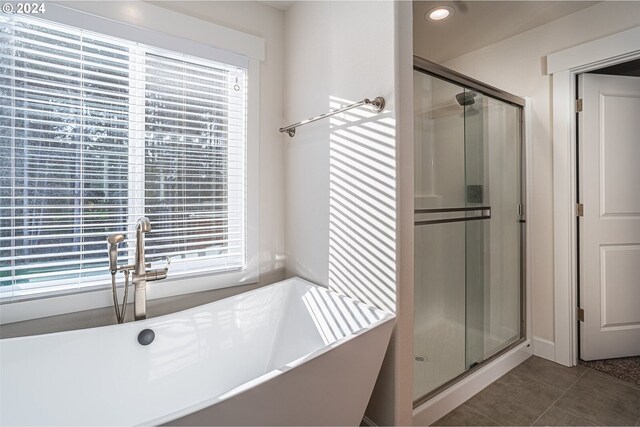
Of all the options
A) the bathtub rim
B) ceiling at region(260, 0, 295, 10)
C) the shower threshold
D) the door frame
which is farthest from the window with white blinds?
the door frame

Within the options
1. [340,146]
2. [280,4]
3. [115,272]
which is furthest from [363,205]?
[280,4]

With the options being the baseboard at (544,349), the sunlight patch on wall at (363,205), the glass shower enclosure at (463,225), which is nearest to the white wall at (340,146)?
the sunlight patch on wall at (363,205)

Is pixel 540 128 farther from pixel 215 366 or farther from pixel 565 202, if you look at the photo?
pixel 215 366

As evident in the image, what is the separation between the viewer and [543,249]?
7.75 ft

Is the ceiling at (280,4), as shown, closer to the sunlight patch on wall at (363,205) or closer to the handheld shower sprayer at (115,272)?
the sunlight patch on wall at (363,205)

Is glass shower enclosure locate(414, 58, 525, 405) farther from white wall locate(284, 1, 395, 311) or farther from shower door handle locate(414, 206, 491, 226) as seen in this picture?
white wall locate(284, 1, 395, 311)

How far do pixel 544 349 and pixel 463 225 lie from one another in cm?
123

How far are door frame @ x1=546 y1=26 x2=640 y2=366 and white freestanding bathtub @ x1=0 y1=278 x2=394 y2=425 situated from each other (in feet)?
5.46

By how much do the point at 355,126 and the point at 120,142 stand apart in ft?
3.94

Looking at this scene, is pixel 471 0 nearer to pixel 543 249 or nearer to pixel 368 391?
pixel 543 249

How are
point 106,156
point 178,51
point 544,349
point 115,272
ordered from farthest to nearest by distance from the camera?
1. point 544,349
2. point 178,51
3. point 106,156
4. point 115,272

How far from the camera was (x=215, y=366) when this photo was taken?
60.8 inches

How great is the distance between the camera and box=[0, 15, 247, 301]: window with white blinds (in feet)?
4.67

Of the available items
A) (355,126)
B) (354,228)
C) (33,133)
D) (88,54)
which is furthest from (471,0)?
(33,133)
